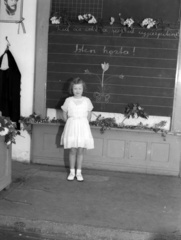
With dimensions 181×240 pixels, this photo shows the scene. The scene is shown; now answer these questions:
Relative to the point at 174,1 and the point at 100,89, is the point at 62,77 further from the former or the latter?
the point at 174,1

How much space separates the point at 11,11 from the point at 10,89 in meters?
1.34

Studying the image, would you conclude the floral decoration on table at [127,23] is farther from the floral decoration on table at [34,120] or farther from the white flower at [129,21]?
the floral decoration on table at [34,120]

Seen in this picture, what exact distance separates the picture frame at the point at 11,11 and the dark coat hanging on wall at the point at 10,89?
55 centimetres

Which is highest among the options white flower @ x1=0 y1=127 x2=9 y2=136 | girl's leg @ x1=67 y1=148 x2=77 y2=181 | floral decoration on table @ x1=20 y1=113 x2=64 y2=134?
white flower @ x1=0 y1=127 x2=9 y2=136

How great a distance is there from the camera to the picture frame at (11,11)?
5.87 metres

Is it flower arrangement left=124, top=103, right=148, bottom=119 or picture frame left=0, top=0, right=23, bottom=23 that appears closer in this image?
flower arrangement left=124, top=103, right=148, bottom=119

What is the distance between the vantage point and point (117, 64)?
5.70 meters

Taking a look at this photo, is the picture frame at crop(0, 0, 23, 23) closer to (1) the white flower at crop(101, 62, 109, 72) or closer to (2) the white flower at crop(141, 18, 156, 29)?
(1) the white flower at crop(101, 62, 109, 72)

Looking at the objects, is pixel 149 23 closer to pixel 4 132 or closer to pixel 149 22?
pixel 149 22

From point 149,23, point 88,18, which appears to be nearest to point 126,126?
point 149,23

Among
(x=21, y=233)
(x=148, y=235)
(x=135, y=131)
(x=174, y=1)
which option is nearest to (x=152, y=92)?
(x=135, y=131)

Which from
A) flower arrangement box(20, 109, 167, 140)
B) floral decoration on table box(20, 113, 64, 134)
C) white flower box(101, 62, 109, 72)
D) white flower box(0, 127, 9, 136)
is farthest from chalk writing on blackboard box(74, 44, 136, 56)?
white flower box(0, 127, 9, 136)

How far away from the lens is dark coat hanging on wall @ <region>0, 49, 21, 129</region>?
5883mm

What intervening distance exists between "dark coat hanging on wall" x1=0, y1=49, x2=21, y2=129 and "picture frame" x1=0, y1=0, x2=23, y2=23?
553mm
